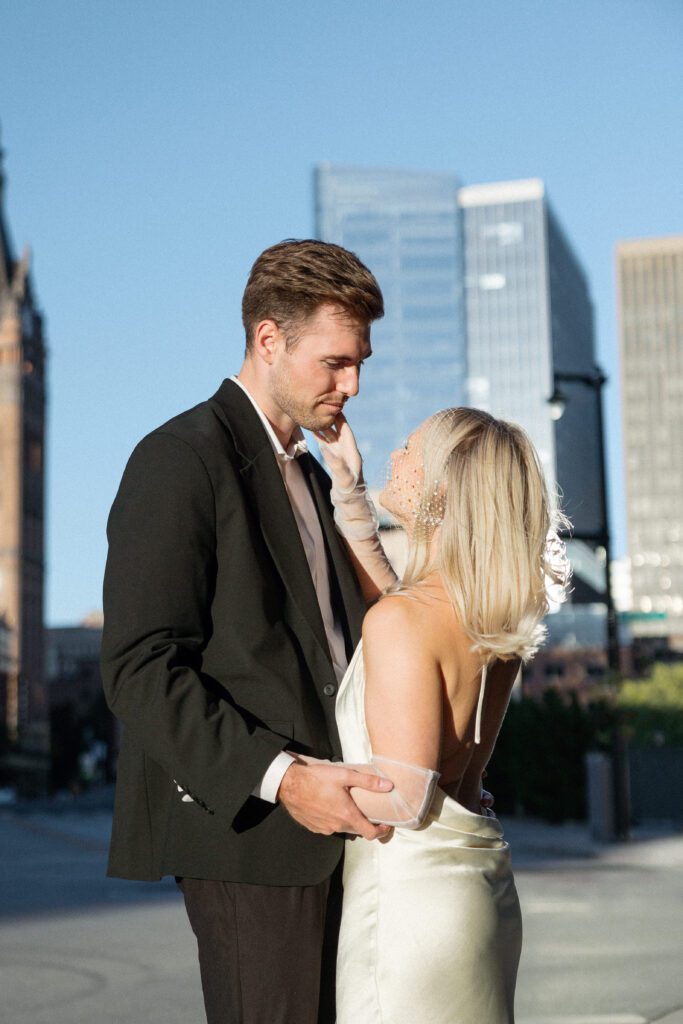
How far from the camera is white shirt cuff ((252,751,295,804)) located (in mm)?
2686

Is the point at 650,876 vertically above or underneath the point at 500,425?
underneath

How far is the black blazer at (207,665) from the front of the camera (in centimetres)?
271

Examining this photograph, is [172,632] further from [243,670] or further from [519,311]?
[519,311]

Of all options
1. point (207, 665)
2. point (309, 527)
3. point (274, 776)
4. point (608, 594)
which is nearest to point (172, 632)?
point (207, 665)

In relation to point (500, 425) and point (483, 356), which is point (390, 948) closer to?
point (500, 425)

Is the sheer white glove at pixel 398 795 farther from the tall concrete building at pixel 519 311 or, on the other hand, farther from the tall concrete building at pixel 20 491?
the tall concrete building at pixel 519 311

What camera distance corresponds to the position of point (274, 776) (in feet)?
8.83

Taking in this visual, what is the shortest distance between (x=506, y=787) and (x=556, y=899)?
15.0 meters

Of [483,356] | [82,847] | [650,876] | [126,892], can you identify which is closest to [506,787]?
[82,847]

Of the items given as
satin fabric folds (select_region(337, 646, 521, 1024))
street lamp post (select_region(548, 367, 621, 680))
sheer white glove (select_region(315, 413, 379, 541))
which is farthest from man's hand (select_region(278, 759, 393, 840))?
street lamp post (select_region(548, 367, 621, 680))

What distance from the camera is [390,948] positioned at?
274 centimetres

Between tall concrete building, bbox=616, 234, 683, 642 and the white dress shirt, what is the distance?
6948 inches

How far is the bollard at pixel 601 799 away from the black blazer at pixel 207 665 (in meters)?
18.5

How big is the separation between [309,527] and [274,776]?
747 millimetres
